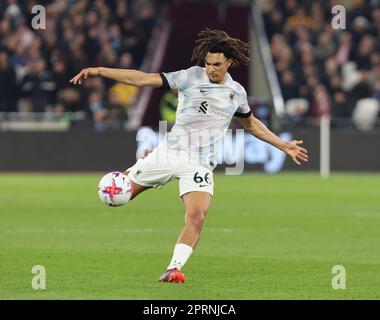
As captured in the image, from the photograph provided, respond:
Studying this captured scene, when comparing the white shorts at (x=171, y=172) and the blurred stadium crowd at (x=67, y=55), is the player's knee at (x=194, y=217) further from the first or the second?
the blurred stadium crowd at (x=67, y=55)

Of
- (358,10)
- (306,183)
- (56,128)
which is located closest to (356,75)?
(358,10)

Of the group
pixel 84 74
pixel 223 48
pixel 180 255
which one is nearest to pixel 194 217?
pixel 180 255

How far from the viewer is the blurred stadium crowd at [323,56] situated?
96.3 ft

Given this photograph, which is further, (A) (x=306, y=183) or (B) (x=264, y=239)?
(A) (x=306, y=183)

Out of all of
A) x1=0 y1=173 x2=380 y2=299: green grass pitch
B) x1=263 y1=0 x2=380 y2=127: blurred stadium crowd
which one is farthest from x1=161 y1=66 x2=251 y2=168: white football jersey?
x1=263 y1=0 x2=380 y2=127: blurred stadium crowd

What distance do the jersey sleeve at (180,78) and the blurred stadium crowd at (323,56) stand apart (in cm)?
1667

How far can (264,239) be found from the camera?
15609 millimetres

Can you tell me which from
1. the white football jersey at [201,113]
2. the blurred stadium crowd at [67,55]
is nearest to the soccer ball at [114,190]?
the white football jersey at [201,113]

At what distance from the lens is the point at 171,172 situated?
11766mm

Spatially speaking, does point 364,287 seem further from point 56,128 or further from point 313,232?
point 56,128

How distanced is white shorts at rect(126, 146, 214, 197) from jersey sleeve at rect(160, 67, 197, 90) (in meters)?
0.63

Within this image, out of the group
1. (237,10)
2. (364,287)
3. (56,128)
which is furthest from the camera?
(237,10)
